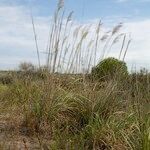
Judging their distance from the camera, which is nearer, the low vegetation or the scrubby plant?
the low vegetation

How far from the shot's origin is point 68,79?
8648 millimetres

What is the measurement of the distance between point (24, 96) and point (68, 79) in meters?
1.17

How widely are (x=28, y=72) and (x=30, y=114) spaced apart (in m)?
4.66

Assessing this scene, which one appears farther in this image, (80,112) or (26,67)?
(26,67)

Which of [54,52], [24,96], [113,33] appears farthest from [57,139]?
[24,96]

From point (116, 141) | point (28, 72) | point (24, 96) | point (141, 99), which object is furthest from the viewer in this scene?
point (28, 72)

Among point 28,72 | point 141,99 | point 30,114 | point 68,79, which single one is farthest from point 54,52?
point 28,72

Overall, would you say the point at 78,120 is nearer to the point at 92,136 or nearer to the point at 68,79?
the point at 92,136

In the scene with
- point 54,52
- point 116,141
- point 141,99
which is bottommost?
point 116,141

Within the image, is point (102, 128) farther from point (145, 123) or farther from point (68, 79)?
point (68, 79)

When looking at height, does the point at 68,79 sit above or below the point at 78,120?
above

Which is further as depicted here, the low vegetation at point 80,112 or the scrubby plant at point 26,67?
the scrubby plant at point 26,67

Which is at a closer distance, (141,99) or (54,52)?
(141,99)

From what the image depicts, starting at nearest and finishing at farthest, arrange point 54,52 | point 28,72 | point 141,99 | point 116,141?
point 116,141
point 141,99
point 54,52
point 28,72
